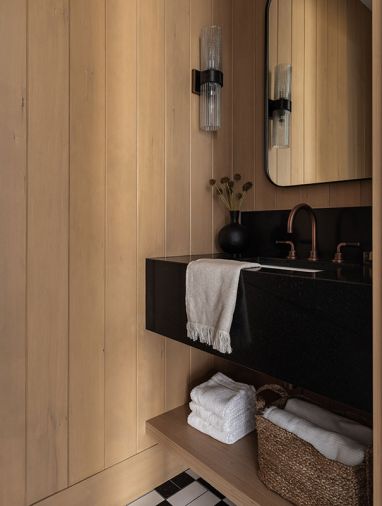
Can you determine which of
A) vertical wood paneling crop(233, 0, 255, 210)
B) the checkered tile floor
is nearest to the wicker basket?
the checkered tile floor

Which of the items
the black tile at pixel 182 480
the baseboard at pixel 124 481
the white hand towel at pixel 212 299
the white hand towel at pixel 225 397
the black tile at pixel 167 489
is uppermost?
the white hand towel at pixel 212 299

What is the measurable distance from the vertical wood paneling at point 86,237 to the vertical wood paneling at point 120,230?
30 mm

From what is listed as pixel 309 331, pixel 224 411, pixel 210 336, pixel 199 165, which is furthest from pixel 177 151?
pixel 224 411

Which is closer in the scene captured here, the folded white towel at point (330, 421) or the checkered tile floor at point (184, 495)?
the folded white towel at point (330, 421)

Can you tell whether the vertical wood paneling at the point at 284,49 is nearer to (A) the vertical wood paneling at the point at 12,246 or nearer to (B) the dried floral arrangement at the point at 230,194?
(B) the dried floral arrangement at the point at 230,194

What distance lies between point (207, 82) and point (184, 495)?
1742 mm

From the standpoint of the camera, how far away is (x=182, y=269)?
3.98 ft

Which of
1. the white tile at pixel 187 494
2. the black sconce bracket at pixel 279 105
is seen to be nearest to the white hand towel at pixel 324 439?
the white tile at pixel 187 494

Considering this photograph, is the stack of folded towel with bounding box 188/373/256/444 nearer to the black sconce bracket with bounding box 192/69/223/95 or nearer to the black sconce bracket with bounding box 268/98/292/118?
the black sconce bracket with bounding box 268/98/292/118

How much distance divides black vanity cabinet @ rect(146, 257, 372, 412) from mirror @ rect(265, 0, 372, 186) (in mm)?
597

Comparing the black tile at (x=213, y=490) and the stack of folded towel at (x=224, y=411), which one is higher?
the stack of folded towel at (x=224, y=411)

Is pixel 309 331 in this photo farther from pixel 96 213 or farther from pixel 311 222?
pixel 96 213

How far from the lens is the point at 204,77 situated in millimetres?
1522

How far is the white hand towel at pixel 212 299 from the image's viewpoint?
3.37 feet
